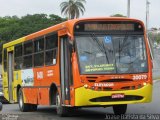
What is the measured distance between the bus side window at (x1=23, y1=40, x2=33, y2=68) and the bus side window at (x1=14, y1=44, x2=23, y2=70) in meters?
0.68

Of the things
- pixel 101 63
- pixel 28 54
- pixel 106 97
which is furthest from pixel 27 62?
pixel 106 97

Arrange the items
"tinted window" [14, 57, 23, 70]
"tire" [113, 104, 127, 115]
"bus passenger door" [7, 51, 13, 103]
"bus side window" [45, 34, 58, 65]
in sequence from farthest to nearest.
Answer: "bus passenger door" [7, 51, 13, 103] < "tinted window" [14, 57, 23, 70] < "tire" [113, 104, 127, 115] < "bus side window" [45, 34, 58, 65]

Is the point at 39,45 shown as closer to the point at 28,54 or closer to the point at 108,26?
the point at 28,54

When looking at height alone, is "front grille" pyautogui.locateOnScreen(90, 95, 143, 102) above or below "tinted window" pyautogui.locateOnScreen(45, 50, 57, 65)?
below

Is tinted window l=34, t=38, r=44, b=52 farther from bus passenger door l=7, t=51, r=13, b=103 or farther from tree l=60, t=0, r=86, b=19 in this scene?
tree l=60, t=0, r=86, b=19

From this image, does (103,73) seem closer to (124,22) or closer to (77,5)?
(124,22)

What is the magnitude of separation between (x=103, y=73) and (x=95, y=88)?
497 millimetres

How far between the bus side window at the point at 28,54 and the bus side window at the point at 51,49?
229 cm

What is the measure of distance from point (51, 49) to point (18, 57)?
5.08m

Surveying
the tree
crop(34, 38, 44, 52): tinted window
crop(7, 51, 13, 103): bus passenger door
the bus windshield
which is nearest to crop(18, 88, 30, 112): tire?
crop(7, 51, 13, 103): bus passenger door

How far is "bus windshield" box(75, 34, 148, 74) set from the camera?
1480 centimetres

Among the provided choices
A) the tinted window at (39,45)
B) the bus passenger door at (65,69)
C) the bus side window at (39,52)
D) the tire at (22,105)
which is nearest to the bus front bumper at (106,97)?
the bus passenger door at (65,69)

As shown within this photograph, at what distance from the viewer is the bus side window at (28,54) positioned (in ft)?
65.4

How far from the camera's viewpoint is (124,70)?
14.9 metres
